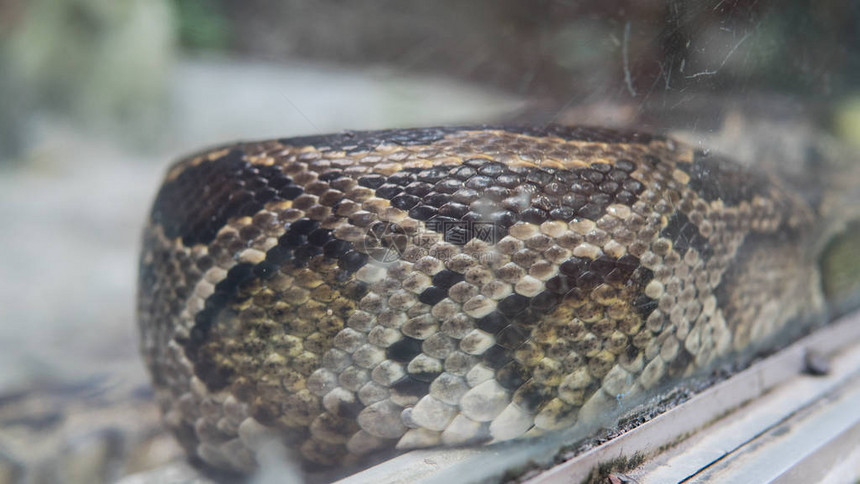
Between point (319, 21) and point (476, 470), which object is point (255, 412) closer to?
point (476, 470)

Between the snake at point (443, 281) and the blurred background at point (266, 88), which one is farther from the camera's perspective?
the blurred background at point (266, 88)

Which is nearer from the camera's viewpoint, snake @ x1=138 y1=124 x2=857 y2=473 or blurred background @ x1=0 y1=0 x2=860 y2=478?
snake @ x1=138 y1=124 x2=857 y2=473

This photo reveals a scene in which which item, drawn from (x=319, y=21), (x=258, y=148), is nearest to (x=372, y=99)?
(x=319, y=21)

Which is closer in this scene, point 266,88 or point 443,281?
point 443,281
